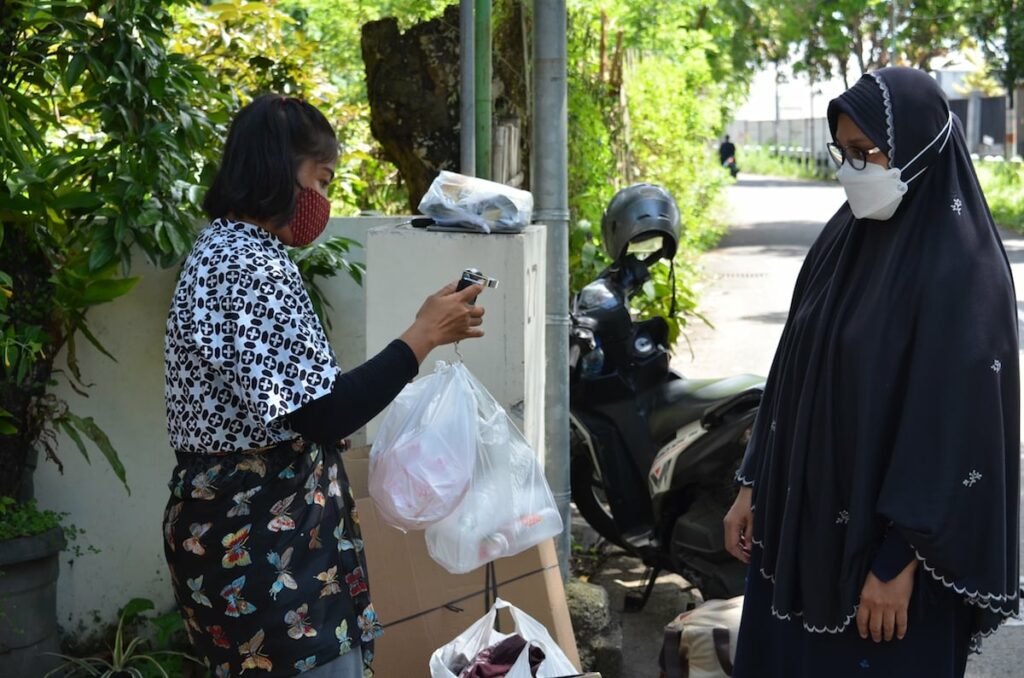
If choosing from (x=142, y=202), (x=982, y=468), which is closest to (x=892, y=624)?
(x=982, y=468)

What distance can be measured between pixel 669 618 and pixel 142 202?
2401 mm

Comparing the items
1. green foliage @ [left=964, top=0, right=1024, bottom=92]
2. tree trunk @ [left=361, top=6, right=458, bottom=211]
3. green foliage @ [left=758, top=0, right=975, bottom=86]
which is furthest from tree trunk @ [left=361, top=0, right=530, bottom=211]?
green foliage @ [left=758, top=0, right=975, bottom=86]

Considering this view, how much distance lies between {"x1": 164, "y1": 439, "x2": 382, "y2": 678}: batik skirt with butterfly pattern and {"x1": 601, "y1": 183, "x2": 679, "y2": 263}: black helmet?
2.59 metres

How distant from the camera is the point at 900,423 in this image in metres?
2.21

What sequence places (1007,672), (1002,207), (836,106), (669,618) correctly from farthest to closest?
(1002,207)
(669,618)
(1007,672)
(836,106)

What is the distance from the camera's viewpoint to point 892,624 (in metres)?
2.25

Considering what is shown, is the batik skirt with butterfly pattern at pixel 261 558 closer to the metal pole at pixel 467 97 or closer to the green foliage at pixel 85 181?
the green foliage at pixel 85 181

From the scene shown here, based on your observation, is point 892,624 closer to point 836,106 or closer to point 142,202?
point 836,106

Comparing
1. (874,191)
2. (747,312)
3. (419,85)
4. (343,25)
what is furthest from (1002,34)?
(874,191)

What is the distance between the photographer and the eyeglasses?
7.66 feet

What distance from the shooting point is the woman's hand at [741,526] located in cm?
273

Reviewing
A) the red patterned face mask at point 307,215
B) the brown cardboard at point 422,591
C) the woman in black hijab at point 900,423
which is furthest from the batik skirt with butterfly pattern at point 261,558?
the brown cardboard at point 422,591

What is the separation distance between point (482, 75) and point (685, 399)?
1337 millimetres

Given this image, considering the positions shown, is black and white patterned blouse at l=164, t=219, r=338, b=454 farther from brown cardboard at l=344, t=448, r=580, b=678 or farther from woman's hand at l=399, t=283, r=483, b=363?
brown cardboard at l=344, t=448, r=580, b=678
